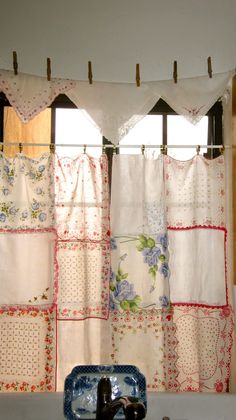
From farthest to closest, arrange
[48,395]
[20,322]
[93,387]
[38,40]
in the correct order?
[38,40]
[20,322]
[48,395]
[93,387]

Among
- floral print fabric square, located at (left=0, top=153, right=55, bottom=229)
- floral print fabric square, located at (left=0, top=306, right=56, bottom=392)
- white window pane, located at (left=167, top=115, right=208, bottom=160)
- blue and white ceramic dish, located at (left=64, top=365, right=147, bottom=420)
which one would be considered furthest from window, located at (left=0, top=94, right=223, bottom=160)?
blue and white ceramic dish, located at (left=64, top=365, right=147, bottom=420)

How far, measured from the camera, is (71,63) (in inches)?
70.5

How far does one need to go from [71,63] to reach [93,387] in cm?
139

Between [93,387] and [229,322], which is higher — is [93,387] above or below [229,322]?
below

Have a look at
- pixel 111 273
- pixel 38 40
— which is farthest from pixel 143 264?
pixel 38 40

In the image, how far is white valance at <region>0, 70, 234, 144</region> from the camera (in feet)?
5.71

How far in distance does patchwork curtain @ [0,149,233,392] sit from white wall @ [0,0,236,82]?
1.51ft

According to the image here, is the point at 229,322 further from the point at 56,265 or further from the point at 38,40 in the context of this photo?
the point at 38,40

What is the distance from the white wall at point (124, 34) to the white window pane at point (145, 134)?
0.20 m

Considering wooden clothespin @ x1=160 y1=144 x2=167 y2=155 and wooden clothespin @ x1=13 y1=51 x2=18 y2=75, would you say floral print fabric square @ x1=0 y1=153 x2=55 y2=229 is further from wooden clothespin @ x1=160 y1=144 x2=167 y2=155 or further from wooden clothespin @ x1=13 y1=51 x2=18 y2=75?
wooden clothespin @ x1=160 y1=144 x2=167 y2=155

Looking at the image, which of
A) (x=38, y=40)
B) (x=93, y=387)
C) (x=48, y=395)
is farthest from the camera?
(x=38, y=40)

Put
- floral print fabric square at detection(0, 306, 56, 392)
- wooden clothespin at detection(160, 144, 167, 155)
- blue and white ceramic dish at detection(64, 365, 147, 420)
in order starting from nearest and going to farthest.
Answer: blue and white ceramic dish at detection(64, 365, 147, 420) → floral print fabric square at detection(0, 306, 56, 392) → wooden clothespin at detection(160, 144, 167, 155)

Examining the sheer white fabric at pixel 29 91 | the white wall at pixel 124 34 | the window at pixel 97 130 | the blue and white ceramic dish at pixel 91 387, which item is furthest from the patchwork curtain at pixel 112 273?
the white wall at pixel 124 34

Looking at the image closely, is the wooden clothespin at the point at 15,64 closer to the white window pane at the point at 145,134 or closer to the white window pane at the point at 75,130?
the white window pane at the point at 75,130
